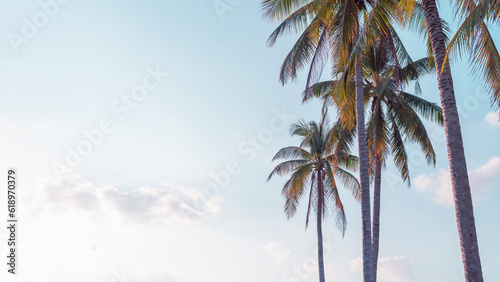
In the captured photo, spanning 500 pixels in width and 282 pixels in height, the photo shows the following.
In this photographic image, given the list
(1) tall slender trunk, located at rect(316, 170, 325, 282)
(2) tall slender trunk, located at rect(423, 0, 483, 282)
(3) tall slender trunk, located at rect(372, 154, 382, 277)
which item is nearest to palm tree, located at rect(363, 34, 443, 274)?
(3) tall slender trunk, located at rect(372, 154, 382, 277)

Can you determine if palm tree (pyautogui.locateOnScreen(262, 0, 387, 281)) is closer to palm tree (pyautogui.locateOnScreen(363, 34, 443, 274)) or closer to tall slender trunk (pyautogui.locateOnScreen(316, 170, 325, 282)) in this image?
palm tree (pyautogui.locateOnScreen(363, 34, 443, 274))

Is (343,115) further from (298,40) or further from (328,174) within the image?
(328,174)

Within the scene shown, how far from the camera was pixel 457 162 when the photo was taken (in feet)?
28.0

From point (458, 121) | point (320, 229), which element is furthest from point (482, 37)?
point (320, 229)

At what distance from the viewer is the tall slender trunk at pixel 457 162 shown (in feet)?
26.3

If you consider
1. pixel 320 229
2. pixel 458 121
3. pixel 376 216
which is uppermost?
pixel 320 229

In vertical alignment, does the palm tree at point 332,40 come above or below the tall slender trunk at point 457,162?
above

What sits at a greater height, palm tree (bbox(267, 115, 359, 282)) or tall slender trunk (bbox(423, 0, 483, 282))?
palm tree (bbox(267, 115, 359, 282))

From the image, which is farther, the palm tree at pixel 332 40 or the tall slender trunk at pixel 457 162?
the palm tree at pixel 332 40

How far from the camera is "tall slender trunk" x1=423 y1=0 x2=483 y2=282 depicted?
802cm

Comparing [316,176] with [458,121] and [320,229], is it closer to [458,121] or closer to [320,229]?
[320,229]

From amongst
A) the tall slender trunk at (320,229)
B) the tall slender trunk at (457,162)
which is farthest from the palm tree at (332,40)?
the tall slender trunk at (320,229)

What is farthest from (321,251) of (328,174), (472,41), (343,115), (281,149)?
(472,41)

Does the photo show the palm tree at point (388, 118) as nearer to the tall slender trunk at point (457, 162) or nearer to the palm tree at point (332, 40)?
the palm tree at point (332, 40)
